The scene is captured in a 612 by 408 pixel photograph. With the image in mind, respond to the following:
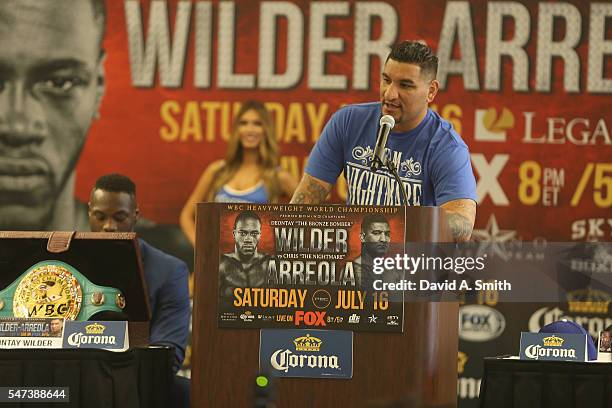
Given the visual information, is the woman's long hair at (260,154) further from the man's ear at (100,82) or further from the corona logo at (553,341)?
the corona logo at (553,341)

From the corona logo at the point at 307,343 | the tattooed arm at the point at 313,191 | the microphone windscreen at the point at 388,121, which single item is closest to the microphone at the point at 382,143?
the microphone windscreen at the point at 388,121

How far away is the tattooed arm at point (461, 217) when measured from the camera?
10.4ft

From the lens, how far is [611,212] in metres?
6.02

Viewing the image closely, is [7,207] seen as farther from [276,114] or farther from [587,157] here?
[587,157]

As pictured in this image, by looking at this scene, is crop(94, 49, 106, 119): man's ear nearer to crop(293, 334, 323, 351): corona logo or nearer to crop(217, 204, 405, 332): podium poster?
crop(217, 204, 405, 332): podium poster

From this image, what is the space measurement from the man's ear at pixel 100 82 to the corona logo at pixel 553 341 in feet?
12.2

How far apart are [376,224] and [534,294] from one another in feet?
3.21

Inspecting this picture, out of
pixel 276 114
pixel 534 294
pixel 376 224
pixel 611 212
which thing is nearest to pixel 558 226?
pixel 611 212

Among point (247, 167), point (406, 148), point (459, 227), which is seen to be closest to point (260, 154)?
point (247, 167)

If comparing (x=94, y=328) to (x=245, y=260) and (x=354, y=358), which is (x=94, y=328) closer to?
Result: (x=245, y=260)

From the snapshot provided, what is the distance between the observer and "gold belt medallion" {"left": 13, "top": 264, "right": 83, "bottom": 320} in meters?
3.10

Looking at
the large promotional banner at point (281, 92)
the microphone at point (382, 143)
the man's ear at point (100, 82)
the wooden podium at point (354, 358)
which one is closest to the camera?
the wooden podium at point (354, 358)

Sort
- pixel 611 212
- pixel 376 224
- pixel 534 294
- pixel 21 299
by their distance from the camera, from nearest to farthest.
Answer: pixel 376 224, pixel 21 299, pixel 534 294, pixel 611 212

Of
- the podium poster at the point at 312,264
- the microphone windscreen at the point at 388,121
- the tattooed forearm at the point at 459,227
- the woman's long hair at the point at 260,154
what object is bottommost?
the podium poster at the point at 312,264
